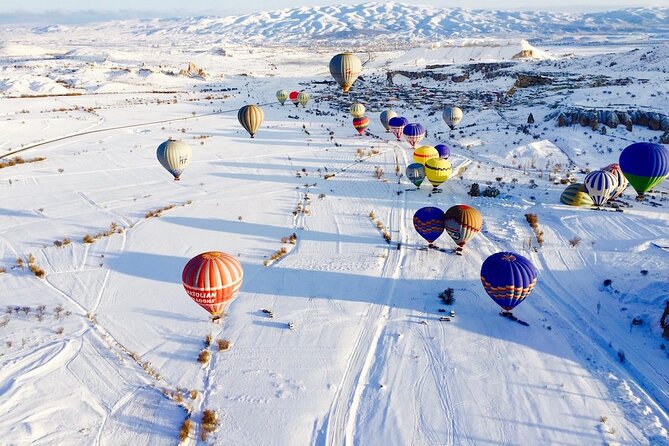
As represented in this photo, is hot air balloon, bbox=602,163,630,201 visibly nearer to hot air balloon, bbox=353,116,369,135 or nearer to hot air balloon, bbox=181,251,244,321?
hot air balloon, bbox=181,251,244,321

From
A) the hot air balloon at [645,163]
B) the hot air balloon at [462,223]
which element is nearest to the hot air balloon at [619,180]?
the hot air balloon at [645,163]

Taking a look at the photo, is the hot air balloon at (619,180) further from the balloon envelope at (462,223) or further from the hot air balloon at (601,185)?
the balloon envelope at (462,223)

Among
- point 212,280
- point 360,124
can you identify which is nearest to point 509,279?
point 212,280

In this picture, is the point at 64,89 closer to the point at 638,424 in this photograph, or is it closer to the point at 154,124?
the point at 154,124

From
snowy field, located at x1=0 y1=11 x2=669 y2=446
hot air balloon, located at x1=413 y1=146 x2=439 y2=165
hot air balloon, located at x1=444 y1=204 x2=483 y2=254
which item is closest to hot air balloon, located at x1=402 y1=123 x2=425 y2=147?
snowy field, located at x1=0 y1=11 x2=669 y2=446

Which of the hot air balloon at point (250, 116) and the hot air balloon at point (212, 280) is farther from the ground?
the hot air balloon at point (250, 116)

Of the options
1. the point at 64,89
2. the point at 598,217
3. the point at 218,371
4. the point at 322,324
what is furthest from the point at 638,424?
the point at 64,89
